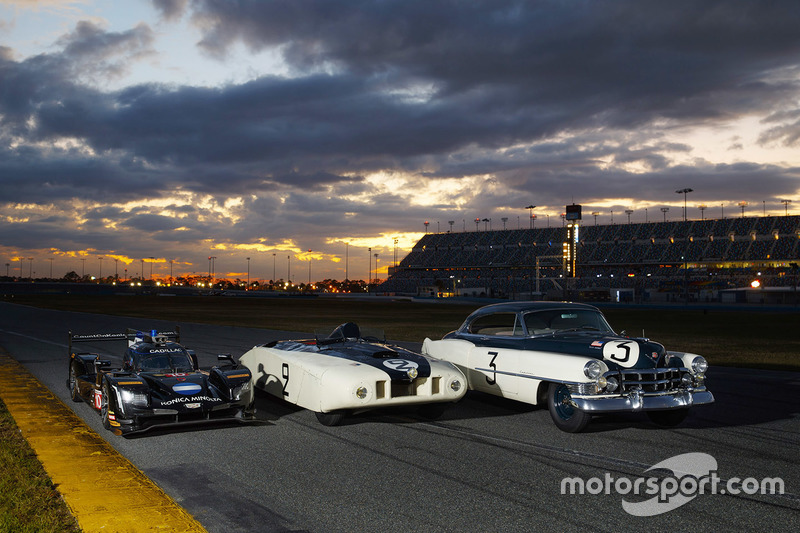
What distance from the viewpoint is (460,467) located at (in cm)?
611

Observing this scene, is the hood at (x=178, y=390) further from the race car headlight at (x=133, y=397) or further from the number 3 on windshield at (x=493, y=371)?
the number 3 on windshield at (x=493, y=371)

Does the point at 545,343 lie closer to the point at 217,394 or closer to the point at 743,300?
the point at 217,394

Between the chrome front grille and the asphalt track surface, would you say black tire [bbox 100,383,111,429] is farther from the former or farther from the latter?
the chrome front grille

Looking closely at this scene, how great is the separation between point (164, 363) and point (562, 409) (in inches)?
204

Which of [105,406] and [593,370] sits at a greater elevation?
[593,370]

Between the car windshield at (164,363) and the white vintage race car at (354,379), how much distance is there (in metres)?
1.19

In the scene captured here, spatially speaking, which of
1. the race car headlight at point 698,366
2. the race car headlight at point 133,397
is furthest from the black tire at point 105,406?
the race car headlight at point 698,366

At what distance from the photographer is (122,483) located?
5.58 metres

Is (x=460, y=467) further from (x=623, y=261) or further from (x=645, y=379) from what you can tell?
(x=623, y=261)

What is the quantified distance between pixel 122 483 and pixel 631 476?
15.1ft

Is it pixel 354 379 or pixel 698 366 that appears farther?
pixel 698 366

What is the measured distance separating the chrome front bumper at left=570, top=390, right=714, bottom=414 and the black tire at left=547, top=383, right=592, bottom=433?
337mm

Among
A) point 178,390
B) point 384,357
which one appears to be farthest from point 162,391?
point 384,357

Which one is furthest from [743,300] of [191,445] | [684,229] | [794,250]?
[191,445]
